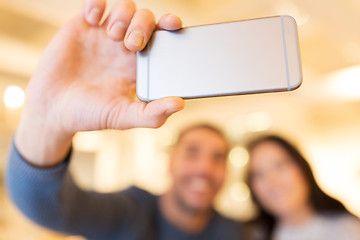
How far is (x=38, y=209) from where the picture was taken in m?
0.54

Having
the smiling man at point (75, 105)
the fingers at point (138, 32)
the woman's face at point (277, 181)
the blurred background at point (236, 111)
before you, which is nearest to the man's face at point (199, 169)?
the woman's face at point (277, 181)

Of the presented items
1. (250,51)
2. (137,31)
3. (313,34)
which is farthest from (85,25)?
(313,34)

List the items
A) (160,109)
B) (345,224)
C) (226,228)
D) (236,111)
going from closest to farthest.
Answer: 1. (160,109)
2. (345,224)
3. (226,228)
4. (236,111)

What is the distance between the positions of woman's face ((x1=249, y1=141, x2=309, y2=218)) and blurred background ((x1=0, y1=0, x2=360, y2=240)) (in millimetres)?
192

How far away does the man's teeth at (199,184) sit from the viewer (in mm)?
1019

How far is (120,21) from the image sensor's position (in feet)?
1.22

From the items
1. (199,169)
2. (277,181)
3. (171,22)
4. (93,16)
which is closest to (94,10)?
(93,16)

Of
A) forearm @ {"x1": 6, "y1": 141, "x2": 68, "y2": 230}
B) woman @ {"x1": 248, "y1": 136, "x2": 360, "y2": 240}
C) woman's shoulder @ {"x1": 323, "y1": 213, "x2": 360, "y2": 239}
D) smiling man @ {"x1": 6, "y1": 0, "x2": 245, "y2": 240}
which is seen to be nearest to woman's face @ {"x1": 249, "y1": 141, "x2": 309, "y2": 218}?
woman @ {"x1": 248, "y1": 136, "x2": 360, "y2": 240}

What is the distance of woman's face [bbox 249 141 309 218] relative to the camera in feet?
3.28

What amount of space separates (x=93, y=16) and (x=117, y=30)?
0.23 ft

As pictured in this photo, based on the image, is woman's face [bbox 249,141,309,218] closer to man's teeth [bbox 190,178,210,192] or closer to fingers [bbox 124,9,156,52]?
man's teeth [bbox 190,178,210,192]

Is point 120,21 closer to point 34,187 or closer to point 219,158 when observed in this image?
point 34,187

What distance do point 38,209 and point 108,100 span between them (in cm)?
32

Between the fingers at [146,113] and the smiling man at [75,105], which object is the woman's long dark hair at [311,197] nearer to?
the smiling man at [75,105]
